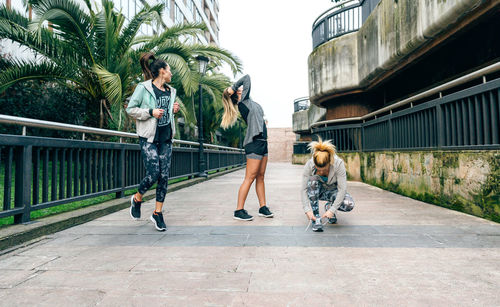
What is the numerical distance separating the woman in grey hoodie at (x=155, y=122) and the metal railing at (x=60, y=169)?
105 centimetres

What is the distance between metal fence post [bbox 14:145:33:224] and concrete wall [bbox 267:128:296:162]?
45437 millimetres

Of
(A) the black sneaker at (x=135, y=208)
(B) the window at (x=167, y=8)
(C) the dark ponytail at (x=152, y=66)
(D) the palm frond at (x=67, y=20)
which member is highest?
(B) the window at (x=167, y=8)

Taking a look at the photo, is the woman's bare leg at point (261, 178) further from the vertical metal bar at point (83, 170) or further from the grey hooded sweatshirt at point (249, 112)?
the vertical metal bar at point (83, 170)

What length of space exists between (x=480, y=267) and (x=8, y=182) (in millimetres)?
4100

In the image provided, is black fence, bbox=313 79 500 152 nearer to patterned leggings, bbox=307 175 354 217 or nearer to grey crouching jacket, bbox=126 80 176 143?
patterned leggings, bbox=307 175 354 217

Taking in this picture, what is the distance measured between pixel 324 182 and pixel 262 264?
1.49m

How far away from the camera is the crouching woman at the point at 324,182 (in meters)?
3.30

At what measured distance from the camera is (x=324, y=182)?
3.68 m

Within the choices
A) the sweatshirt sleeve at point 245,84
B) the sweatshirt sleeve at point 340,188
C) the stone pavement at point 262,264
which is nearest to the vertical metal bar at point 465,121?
the stone pavement at point 262,264

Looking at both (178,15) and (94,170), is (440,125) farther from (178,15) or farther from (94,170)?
(178,15)

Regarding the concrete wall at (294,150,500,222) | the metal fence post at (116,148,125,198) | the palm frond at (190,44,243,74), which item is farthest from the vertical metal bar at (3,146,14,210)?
the palm frond at (190,44,243,74)

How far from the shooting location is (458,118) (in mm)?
4574

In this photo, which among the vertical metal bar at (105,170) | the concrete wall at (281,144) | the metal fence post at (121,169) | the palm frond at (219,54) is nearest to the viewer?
the vertical metal bar at (105,170)

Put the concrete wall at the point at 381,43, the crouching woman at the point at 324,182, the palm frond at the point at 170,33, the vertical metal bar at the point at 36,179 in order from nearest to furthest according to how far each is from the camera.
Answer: the crouching woman at the point at 324,182 → the vertical metal bar at the point at 36,179 → the concrete wall at the point at 381,43 → the palm frond at the point at 170,33
